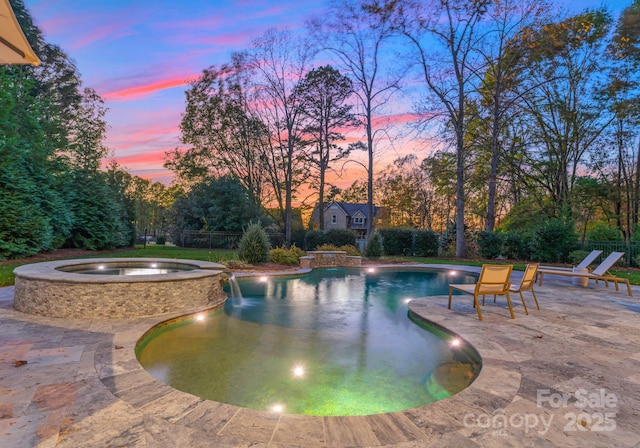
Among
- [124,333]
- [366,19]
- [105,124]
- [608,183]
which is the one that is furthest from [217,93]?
[608,183]

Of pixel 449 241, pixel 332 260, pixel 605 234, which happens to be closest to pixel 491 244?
pixel 449 241

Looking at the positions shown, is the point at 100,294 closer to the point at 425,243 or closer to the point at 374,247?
the point at 374,247

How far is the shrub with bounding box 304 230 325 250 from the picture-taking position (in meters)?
21.8

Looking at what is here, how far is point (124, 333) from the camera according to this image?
4281mm

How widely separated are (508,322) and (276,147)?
72.8 ft

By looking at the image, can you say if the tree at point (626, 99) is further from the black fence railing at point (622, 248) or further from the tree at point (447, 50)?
the tree at point (447, 50)

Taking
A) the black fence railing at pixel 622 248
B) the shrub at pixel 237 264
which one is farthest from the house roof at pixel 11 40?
the black fence railing at pixel 622 248

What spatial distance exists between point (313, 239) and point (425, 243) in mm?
7324

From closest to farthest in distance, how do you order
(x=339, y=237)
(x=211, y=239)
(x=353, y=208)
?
(x=339, y=237) → (x=211, y=239) → (x=353, y=208)

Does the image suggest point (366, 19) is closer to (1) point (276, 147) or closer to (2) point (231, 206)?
(1) point (276, 147)

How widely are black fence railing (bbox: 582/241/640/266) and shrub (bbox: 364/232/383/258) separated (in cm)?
918

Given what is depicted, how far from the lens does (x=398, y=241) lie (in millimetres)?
18984

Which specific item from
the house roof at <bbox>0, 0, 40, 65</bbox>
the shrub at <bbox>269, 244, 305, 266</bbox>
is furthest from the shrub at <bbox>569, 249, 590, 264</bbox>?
the house roof at <bbox>0, 0, 40, 65</bbox>

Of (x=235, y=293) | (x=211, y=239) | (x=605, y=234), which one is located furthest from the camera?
(x=211, y=239)
